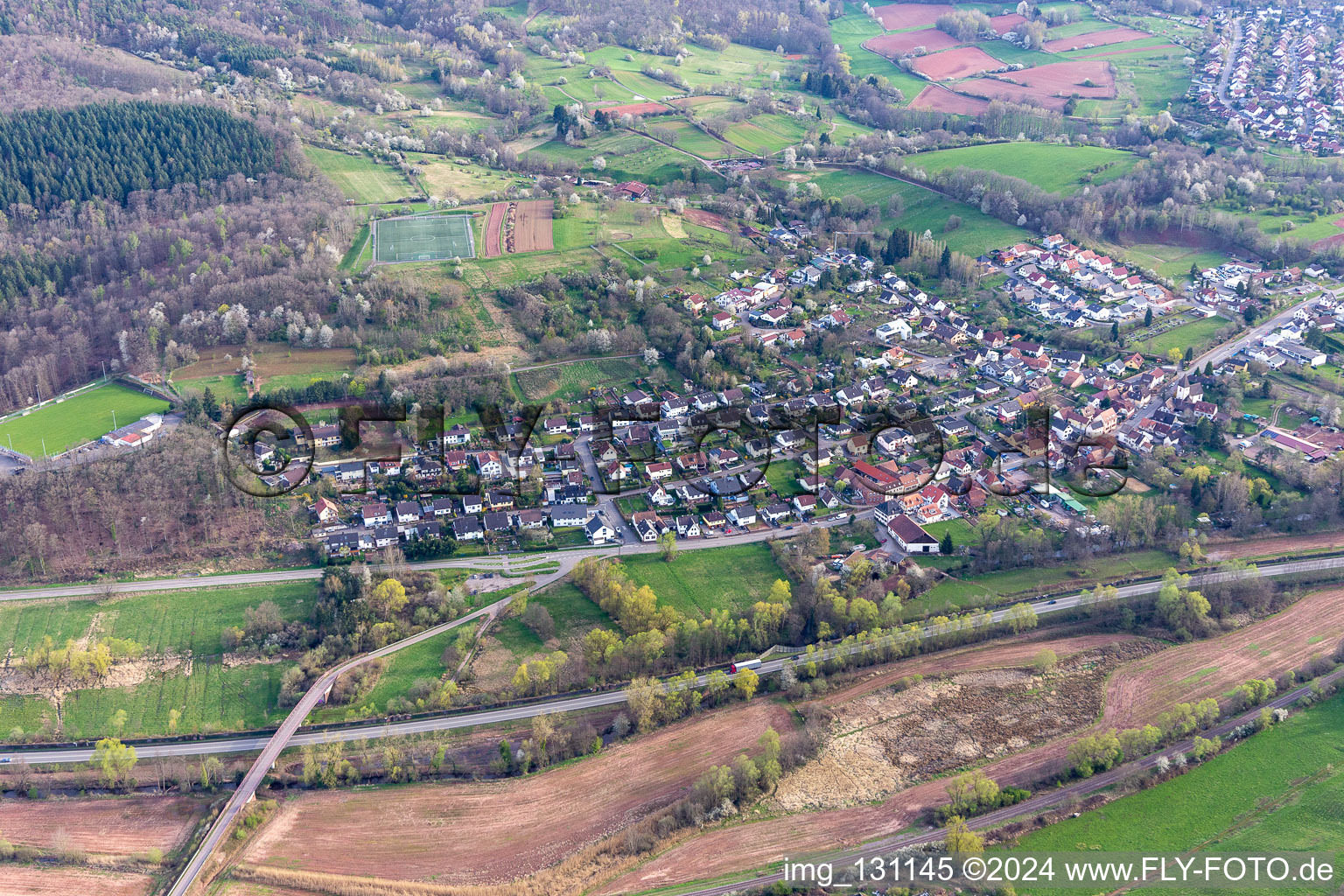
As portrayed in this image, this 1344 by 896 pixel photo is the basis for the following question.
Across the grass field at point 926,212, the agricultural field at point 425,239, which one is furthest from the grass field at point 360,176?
the grass field at point 926,212

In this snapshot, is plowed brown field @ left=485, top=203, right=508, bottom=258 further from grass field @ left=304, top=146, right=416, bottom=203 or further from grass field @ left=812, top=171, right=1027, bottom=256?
grass field @ left=812, top=171, right=1027, bottom=256

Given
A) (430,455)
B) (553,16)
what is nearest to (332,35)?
(553,16)

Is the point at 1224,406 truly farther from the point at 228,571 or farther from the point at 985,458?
the point at 228,571

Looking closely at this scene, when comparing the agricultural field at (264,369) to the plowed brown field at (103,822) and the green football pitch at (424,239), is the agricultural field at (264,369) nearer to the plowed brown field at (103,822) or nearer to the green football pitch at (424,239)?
the green football pitch at (424,239)

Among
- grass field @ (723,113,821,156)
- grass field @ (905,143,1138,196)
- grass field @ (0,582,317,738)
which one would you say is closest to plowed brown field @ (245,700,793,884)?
grass field @ (0,582,317,738)

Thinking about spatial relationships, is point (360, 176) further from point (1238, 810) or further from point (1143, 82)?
point (1143, 82)
